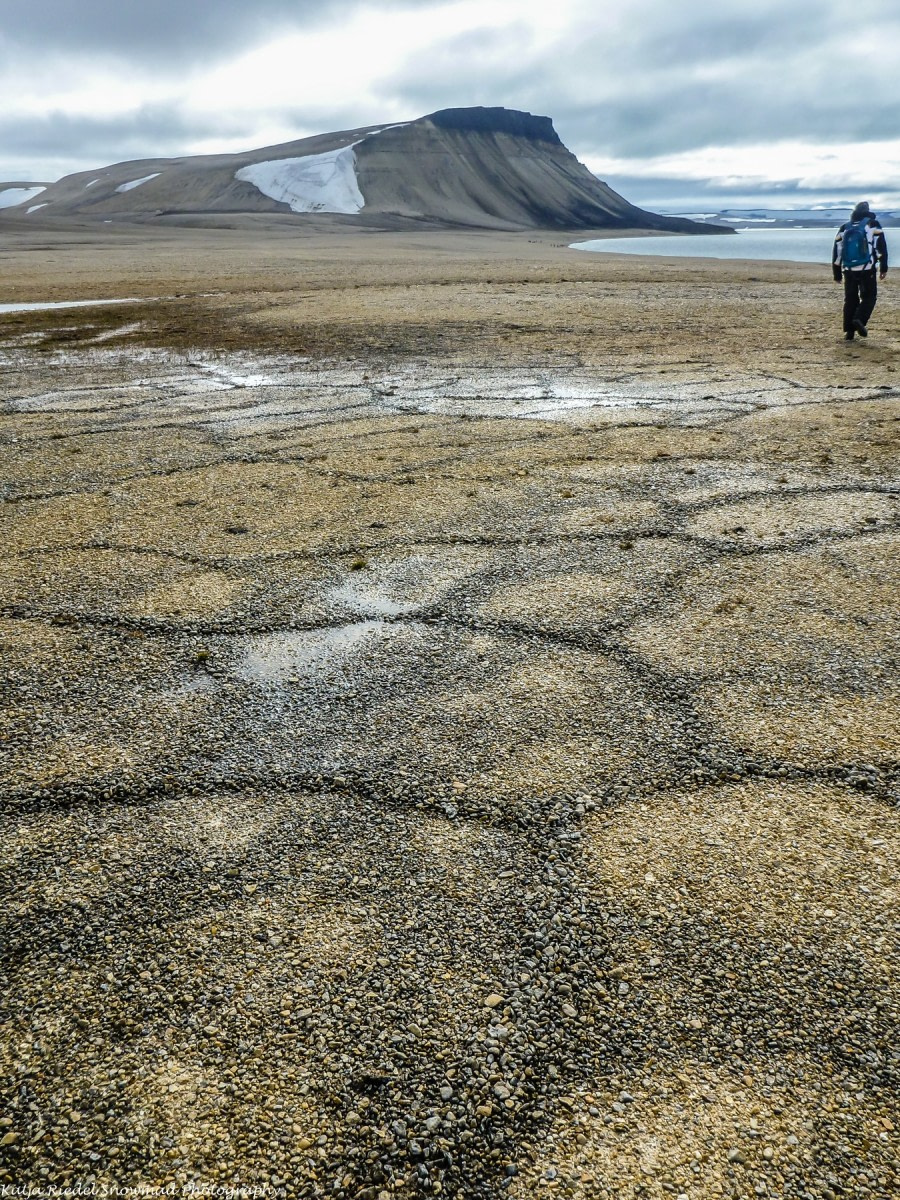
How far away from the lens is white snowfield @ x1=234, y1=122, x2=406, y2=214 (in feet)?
301

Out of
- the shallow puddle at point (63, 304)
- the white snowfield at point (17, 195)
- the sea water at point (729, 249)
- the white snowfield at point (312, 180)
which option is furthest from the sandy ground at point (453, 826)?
the white snowfield at point (17, 195)

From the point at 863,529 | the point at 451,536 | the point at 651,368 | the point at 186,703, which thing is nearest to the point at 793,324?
the point at 651,368

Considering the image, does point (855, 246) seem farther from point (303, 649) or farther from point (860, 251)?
point (303, 649)

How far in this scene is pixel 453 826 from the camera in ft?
6.95

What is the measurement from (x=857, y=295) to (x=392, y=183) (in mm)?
101217

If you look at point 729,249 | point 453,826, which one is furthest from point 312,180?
point 453,826

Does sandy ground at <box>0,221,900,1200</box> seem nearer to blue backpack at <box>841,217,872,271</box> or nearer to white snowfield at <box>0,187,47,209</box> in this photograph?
blue backpack at <box>841,217,872,271</box>

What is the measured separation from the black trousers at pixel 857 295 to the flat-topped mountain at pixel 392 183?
73.6m

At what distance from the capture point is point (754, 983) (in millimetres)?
1690

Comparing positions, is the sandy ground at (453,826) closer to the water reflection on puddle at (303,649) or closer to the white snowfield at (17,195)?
the water reflection on puddle at (303,649)

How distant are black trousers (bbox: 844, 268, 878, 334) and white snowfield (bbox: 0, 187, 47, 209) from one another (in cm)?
13553

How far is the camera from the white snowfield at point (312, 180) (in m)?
91.7

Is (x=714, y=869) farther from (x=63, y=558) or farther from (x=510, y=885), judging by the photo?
(x=63, y=558)

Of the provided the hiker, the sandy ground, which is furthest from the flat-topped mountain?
the sandy ground
